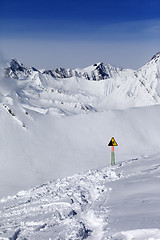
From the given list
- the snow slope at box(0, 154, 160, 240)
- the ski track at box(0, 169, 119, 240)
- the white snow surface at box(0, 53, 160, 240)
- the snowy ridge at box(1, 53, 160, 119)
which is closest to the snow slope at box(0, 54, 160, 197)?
the white snow surface at box(0, 53, 160, 240)

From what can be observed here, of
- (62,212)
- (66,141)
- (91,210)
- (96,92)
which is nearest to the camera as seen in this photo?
(91,210)

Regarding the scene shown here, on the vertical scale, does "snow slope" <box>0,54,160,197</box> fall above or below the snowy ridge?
below

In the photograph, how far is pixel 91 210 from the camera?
9.95 m

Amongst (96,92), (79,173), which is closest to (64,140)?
(79,173)

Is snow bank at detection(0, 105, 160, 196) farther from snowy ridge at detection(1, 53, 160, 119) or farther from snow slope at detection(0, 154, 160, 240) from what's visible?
snowy ridge at detection(1, 53, 160, 119)

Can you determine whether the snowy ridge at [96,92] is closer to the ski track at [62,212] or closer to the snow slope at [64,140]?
the snow slope at [64,140]

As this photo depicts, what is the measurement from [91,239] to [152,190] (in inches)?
169

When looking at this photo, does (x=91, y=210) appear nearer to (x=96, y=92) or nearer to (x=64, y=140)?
(x=64, y=140)

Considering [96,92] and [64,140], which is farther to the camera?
[96,92]

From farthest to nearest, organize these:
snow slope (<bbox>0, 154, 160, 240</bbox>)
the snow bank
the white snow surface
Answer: the snow bank < the white snow surface < snow slope (<bbox>0, 154, 160, 240</bbox>)

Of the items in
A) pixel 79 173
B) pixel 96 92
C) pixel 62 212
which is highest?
pixel 96 92

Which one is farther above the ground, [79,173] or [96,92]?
[96,92]

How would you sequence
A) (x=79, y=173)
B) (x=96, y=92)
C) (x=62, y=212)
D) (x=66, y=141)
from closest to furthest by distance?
(x=62, y=212) < (x=79, y=173) < (x=66, y=141) < (x=96, y=92)

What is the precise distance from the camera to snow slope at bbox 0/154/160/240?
7883mm
